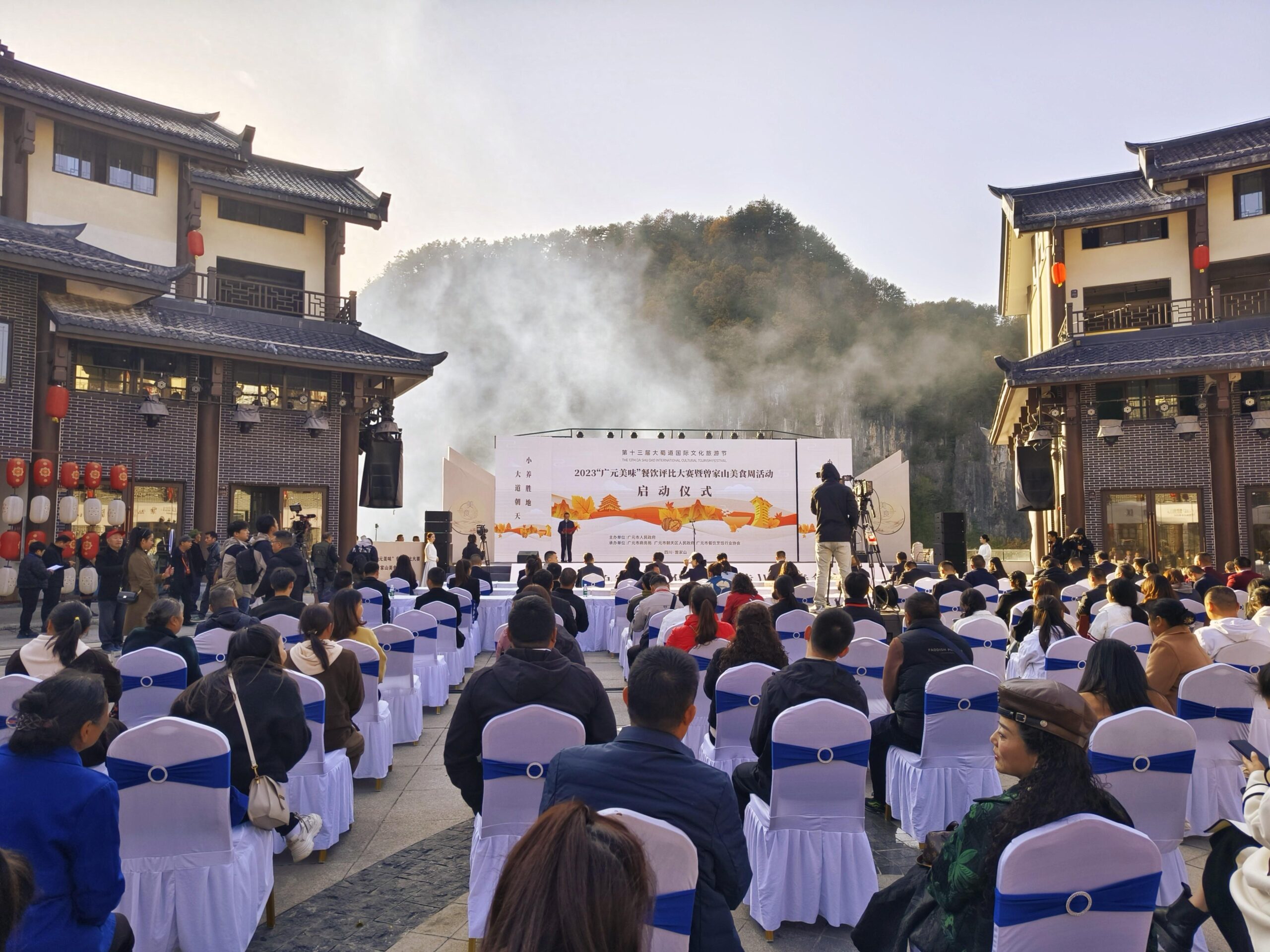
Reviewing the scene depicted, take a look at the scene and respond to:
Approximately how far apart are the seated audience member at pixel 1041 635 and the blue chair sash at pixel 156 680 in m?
4.55

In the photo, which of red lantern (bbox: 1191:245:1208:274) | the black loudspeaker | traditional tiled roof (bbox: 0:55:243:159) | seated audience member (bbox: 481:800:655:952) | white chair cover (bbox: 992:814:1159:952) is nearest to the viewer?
seated audience member (bbox: 481:800:655:952)

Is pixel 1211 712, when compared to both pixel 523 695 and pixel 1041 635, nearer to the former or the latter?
pixel 1041 635

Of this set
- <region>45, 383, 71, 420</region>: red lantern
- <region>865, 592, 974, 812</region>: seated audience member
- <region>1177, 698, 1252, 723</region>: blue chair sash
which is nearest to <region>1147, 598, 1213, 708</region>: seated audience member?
<region>1177, 698, 1252, 723</region>: blue chair sash

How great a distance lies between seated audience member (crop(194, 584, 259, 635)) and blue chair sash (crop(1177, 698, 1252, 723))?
190 inches

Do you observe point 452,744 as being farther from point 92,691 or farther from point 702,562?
point 702,562

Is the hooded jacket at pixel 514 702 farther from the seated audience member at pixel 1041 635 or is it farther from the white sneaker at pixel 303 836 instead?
the seated audience member at pixel 1041 635

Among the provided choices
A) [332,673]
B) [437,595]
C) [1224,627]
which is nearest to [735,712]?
[332,673]

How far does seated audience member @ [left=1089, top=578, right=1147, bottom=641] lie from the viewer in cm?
552

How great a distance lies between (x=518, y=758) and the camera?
2.89 metres

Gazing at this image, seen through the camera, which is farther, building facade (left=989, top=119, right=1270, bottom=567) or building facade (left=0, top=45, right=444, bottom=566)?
building facade (left=989, top=119, right=1270, bottom=567)

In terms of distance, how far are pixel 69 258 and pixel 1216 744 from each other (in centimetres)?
1369

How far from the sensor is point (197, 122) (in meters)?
16.6

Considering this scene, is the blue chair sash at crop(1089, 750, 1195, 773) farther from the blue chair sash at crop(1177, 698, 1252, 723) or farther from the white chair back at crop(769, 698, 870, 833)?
the blue chair sash at crop(1177, 698, 1252, 723)

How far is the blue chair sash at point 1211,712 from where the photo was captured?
398 cm
